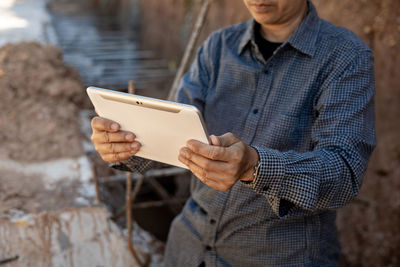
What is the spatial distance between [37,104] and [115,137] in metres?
2.43

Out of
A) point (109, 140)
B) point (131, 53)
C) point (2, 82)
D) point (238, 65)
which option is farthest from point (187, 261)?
point (131, 53)

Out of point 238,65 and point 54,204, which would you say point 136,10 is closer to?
point 54,204

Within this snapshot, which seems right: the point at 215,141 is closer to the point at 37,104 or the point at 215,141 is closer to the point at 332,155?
the point at 332,155

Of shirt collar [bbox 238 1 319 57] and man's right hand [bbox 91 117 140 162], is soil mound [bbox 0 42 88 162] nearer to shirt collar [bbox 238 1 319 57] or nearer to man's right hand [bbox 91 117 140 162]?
man's right hand [bbox 91 117 140 162]

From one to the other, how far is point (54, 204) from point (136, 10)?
5.78 m

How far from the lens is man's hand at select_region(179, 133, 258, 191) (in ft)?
4.19

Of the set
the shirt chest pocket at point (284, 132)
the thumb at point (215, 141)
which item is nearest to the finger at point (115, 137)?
the thumb at point (215, 141)

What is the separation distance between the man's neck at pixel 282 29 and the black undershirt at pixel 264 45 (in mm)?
17

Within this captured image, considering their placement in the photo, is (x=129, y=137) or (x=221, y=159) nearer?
(x=221, y=159)

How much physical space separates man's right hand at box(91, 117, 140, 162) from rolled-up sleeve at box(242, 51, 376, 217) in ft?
1.43

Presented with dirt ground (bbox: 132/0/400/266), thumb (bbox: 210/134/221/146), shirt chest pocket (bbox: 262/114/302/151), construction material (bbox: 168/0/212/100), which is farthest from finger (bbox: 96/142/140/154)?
dirt ground (bbox: 132/0/400/266)

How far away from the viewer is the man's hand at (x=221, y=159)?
128 centimetres

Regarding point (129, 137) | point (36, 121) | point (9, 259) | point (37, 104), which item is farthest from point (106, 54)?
point (129, 137)

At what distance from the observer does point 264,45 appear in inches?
73.2
